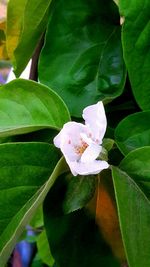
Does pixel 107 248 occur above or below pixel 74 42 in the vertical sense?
below

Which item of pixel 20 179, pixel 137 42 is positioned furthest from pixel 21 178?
pixel 137 42

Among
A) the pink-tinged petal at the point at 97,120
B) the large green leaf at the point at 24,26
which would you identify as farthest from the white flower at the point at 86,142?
the large green leaf at the point at 24,26

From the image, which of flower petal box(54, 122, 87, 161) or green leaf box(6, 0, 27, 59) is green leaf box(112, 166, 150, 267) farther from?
green leaf box(6, 0, 27, 59)

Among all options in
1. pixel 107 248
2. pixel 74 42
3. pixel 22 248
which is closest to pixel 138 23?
pixel 74 42

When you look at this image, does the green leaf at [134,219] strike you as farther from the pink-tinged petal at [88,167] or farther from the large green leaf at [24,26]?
the large green leaf at [24,26]

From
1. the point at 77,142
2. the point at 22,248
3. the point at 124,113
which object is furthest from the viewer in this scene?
the point at 22,248

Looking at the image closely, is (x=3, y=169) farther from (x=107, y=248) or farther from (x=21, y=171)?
(x=107, y=248)

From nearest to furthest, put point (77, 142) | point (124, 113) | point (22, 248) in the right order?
point (77, 142) < point (124, 113) < point (22, 248)
